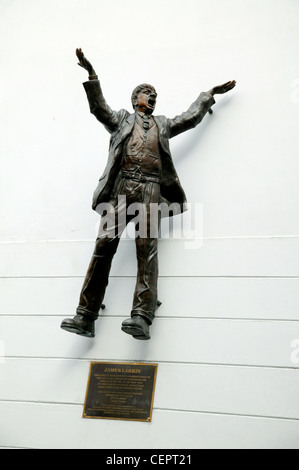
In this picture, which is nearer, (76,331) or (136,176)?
(76,331)

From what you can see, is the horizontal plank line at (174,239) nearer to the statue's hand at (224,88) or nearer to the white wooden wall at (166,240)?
the white wooden wall at (166,240)

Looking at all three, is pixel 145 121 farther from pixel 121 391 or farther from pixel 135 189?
pixel 121 391

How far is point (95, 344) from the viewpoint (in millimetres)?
3426

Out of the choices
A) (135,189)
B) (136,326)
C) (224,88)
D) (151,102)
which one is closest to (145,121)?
(151,102)

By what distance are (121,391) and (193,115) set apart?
2150 mm

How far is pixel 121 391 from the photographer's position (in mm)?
3162

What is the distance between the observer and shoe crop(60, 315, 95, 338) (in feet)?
10.1

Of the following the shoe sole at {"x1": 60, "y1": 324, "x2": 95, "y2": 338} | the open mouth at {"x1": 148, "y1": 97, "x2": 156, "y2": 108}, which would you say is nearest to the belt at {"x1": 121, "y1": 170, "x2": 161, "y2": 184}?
the open mouth at {"x1": 148, "y1": 97, "x2": 156, "y2": 108}

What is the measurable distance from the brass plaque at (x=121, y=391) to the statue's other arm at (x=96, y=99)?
178 centimetres

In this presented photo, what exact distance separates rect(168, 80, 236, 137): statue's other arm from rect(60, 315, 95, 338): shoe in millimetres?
1577

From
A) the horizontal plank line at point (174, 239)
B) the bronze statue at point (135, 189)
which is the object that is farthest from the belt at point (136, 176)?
the horizontal plank line at point (174, 239)

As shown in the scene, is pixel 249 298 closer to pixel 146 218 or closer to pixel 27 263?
pixel 146 218

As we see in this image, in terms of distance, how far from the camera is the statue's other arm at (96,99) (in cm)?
332
